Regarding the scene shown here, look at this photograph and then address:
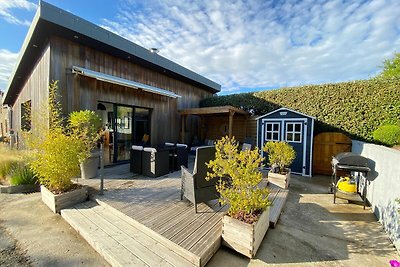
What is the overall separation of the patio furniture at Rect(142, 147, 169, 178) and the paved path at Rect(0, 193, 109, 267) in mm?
2170

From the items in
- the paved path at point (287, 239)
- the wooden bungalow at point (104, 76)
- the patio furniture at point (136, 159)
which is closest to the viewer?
the paved path at point (287, 239)

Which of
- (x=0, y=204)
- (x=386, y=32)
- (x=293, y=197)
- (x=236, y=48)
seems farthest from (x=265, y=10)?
(x=0, y=204)

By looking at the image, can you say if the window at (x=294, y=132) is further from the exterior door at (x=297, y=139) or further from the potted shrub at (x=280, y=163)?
the potted shrub at (x=280, y=163)

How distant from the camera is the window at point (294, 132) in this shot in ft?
20.4

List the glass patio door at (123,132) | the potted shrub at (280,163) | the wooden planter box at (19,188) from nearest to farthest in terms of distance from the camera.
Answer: the wooden planter box at (19,188) < the potted shrub at (280,163) < the glass patio door at (123,132)

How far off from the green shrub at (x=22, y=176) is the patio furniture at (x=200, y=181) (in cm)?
403

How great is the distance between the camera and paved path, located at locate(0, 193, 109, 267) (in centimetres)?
202

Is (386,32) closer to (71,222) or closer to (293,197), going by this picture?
(293,197)

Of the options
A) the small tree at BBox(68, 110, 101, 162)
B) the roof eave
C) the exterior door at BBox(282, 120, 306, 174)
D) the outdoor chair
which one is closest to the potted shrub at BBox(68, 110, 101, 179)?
the small tree at BBox(68, 110, 101, 162)

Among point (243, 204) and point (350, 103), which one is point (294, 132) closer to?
point (350, 103)

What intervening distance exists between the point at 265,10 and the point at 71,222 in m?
7.22

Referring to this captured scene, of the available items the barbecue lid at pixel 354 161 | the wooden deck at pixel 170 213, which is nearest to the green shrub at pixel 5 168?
the wooden deck at pixel 170 213

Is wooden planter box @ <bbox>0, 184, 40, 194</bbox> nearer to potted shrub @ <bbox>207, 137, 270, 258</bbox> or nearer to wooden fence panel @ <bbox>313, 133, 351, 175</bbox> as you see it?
potted shrub @ <bbox>207, 137, 270, 258</bbox>

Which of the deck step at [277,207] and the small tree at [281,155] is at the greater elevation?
the small tree at [281,155]
